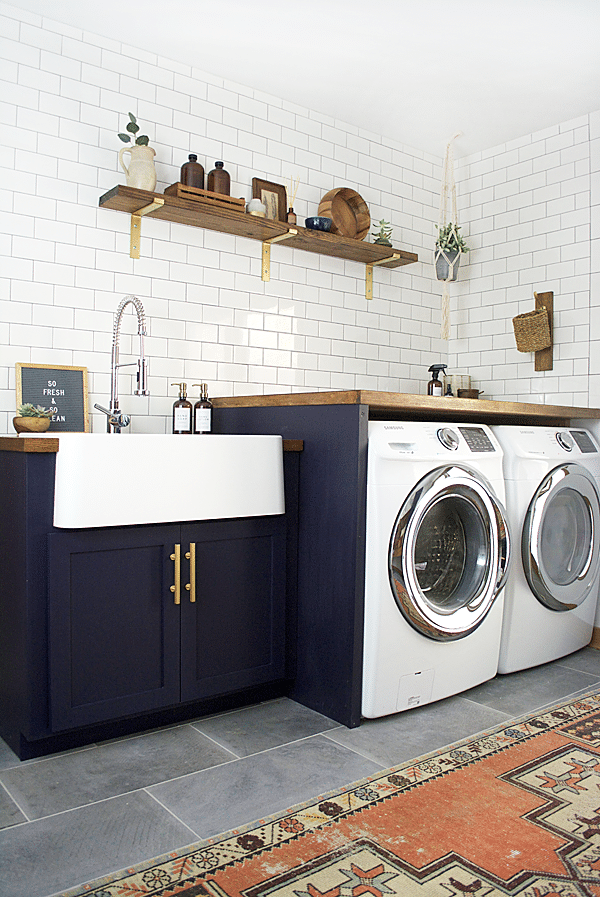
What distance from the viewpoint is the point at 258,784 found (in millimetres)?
2047

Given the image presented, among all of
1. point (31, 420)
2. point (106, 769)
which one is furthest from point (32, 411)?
point (106, 769)

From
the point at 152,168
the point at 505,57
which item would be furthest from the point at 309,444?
the point at 505,57

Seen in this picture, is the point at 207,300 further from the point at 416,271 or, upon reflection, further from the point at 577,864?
the point at 577,864

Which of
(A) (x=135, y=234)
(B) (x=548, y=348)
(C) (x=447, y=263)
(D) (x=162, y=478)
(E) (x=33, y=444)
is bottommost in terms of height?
(D) (x=162, y=478)

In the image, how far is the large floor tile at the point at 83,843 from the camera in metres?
1.59

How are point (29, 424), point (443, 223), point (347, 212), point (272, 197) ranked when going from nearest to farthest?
point (29, 424) → point (272, 197) → point (347, 212) → point (443, 223)

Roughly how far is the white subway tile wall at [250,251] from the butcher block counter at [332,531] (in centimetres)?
79

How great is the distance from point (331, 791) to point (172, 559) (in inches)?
33.9

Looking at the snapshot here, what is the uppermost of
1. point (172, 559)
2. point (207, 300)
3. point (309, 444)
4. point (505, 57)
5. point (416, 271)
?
point (505, 57)

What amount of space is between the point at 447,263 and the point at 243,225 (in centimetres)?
141

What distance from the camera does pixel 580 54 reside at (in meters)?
3.21

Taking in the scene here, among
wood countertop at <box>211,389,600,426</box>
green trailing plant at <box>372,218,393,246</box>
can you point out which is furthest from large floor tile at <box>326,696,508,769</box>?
green trailing plant at <box>372,218,393,246</box>

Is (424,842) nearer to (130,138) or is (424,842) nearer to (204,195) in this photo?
(204,195)

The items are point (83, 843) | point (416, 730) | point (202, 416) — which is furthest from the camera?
point (202, 416)
